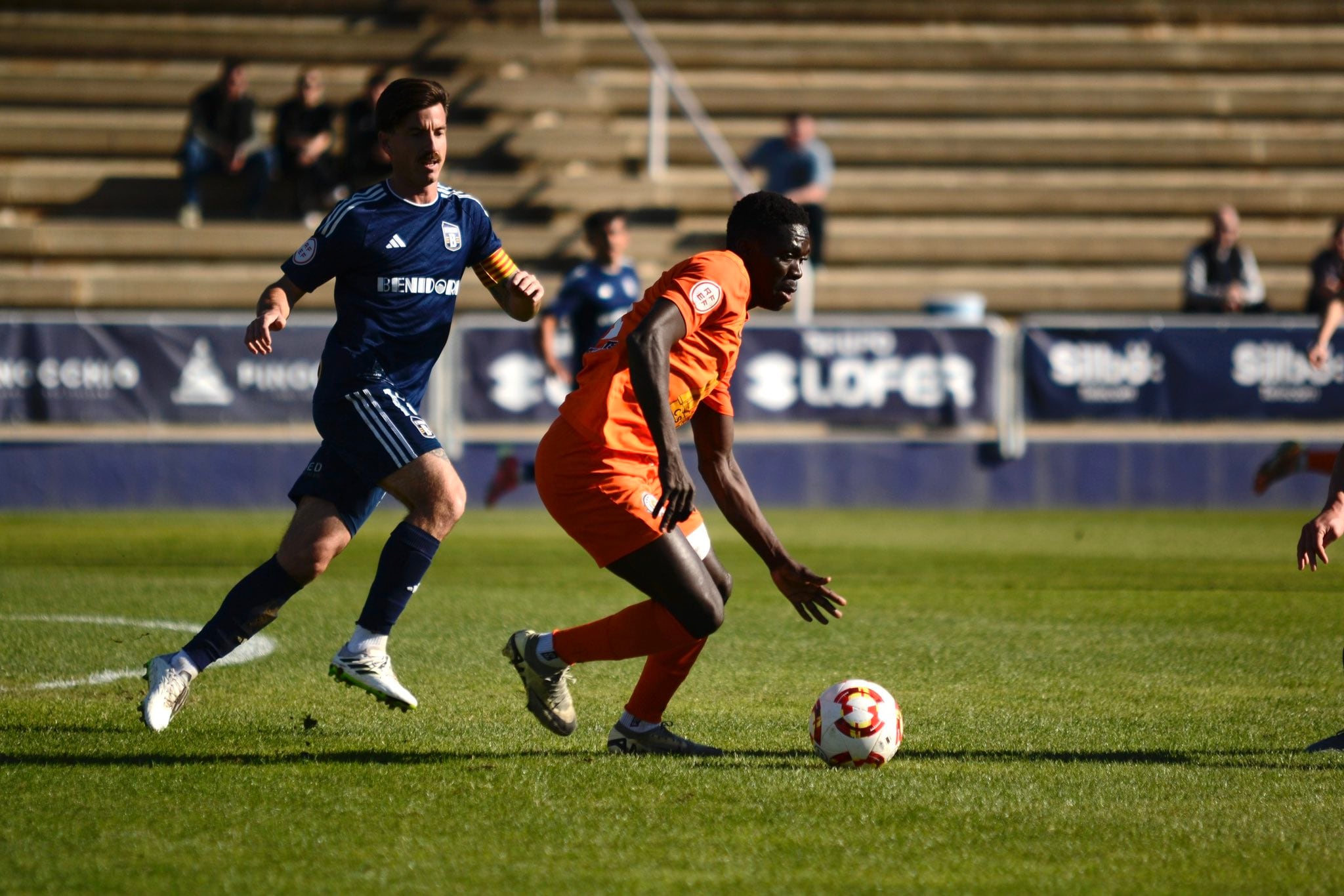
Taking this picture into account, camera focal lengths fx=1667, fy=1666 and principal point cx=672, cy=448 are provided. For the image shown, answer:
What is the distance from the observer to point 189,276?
17859 mm

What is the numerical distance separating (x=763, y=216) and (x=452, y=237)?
4.37 feet

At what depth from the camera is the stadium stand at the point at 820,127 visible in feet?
61.3

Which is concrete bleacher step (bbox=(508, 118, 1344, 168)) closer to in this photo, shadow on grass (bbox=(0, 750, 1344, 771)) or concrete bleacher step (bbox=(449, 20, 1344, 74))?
concrete bleacher step (bbox=(449, 20, 1344, 74))

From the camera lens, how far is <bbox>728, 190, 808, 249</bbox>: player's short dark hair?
16.3ft

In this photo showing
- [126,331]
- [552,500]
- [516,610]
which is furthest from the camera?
[126,331]

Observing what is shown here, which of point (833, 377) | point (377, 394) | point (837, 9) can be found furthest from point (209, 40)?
point (377, 394)

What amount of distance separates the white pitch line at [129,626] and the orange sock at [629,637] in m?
1.72

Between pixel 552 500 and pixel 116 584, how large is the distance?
511cm

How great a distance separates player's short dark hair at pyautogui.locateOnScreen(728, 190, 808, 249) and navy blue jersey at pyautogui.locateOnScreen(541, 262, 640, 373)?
693 cm

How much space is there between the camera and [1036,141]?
2077 cm

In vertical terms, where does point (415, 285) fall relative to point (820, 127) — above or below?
below

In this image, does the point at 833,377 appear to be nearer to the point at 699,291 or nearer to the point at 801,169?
the point at 801,169

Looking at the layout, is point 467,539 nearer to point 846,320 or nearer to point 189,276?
point 846,320

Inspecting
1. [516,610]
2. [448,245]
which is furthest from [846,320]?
[448,245]
